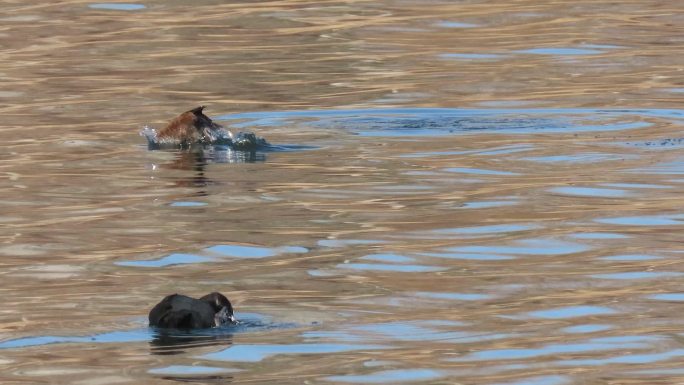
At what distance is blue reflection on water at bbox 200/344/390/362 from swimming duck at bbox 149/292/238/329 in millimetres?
259

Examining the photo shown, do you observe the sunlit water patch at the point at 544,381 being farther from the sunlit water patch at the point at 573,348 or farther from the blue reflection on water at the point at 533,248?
the blue reflection on water at the point at 533,248

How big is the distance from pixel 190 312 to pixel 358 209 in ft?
10.4

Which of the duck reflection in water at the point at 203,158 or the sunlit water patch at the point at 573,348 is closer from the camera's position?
the sunlit water patch at the point at 573,348

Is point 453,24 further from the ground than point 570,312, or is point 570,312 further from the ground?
point 570,312

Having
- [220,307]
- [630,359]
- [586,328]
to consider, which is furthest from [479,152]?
[630,359]

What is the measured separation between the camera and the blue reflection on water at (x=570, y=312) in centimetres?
809

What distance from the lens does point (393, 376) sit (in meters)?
7.10

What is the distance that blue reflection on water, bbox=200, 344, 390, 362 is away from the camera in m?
7.48

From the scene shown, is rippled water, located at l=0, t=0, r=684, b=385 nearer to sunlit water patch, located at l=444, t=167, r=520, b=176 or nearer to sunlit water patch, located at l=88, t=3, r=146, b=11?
sunlit water patch, located at l=444, t=167, r=520, b=176

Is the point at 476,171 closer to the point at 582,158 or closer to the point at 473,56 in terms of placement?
the point at 582,158

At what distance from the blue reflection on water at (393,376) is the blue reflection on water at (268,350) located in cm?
39

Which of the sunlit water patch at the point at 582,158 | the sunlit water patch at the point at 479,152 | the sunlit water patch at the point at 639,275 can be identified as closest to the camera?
the sunlit water patch at the point at 639,275

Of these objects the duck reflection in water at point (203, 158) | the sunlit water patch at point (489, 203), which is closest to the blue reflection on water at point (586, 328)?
the sunlit water patch at point (489, 203)

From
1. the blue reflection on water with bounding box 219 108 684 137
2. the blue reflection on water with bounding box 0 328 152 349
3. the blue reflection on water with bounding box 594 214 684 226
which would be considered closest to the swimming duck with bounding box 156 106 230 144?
the blue reflection on water with bounding box 219 108 684 137
